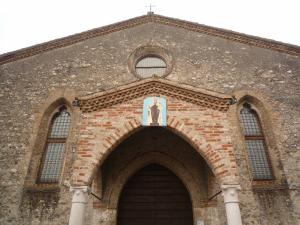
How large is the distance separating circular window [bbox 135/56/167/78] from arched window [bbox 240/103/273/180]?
10.6 ft

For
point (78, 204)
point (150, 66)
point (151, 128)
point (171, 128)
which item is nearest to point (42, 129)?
point (151, 128)

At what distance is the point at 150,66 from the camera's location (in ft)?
32.9

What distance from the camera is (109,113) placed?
20.3 ft

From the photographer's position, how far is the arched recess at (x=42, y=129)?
7.71 m

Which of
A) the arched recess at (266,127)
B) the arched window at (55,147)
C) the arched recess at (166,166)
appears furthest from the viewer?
the arched window at (55,147)

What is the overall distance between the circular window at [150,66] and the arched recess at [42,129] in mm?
2656

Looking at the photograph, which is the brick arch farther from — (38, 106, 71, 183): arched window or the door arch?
the door arch

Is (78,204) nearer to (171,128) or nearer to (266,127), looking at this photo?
(171,128)

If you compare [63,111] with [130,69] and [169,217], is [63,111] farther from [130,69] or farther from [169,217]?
[169,217]

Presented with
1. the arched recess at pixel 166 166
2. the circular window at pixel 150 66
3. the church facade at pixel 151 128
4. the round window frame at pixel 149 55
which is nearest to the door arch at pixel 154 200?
the church facade at pixel 151 128

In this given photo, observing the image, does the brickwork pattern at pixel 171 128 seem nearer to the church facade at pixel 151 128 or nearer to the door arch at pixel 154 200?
the church facade at pixel 151 128

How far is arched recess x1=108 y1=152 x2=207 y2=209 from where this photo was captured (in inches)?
308

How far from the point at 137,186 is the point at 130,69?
4.00m

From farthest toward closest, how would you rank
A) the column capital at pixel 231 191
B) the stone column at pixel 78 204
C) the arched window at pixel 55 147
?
the arched window at pixel 55 147 < the column capital at pixel 231 191 < the stone column at pixel 78 204
